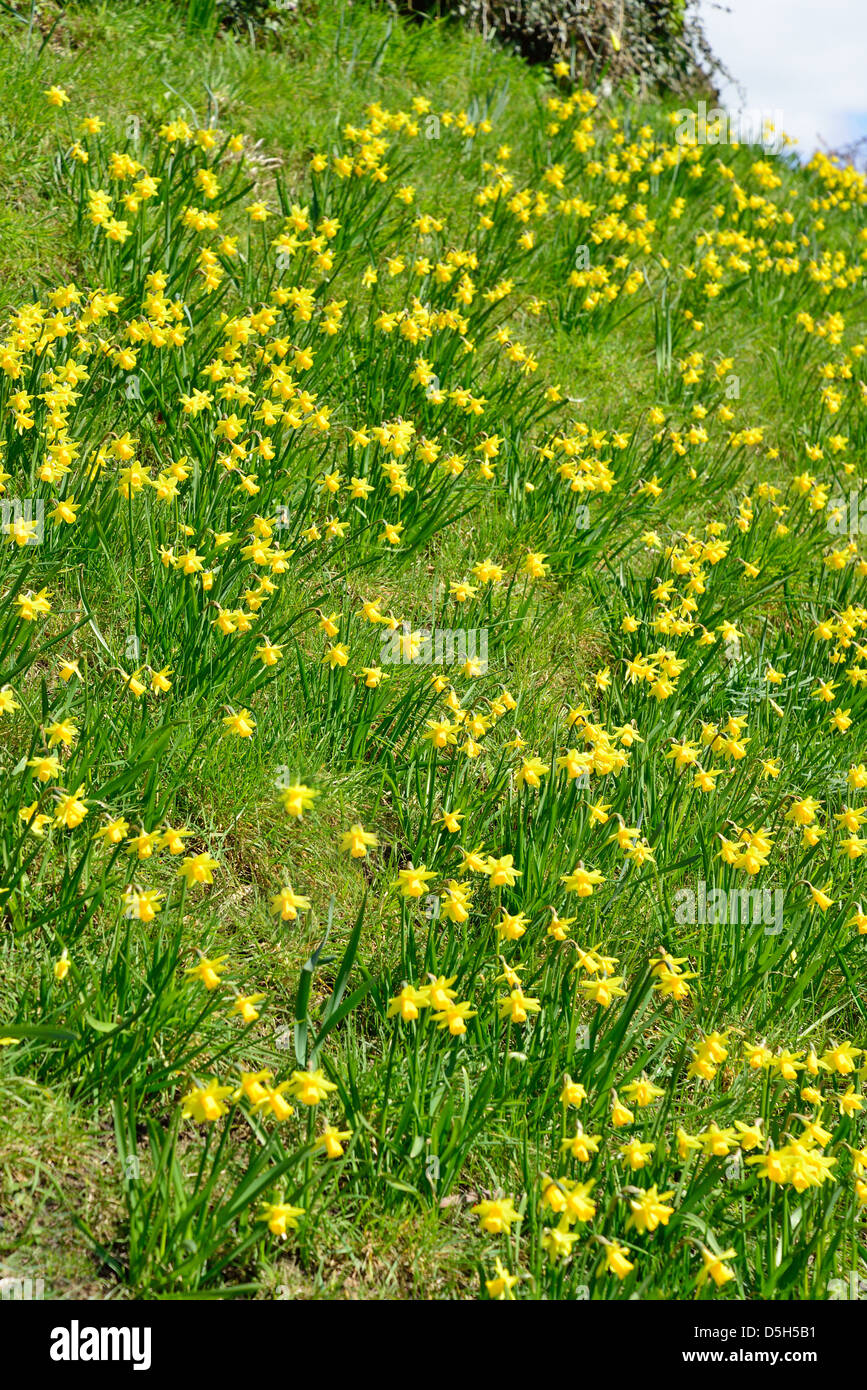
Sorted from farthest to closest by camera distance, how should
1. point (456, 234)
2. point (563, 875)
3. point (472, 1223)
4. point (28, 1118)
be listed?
point (456, 234) → point (563, 875) → point (472, 1223) → point (28, 1118)

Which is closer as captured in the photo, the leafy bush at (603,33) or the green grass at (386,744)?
the green grass at (386,744)

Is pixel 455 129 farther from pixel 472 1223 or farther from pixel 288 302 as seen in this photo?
pixel 472 1223

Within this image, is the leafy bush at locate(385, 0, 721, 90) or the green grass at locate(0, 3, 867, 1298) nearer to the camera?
the green grass at locate(0, 3, 867, 1298)

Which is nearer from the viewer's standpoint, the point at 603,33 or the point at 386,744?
the point at 386,744

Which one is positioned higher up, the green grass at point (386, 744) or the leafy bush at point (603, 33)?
the leafy bush at point (603, 33)

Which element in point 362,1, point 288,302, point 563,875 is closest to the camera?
point 563,875

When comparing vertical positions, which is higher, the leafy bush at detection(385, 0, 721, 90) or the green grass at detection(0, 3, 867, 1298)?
the leafy bush at detection(385, 0, 721, 90)

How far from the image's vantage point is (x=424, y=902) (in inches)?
129

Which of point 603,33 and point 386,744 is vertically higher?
point 603,33
